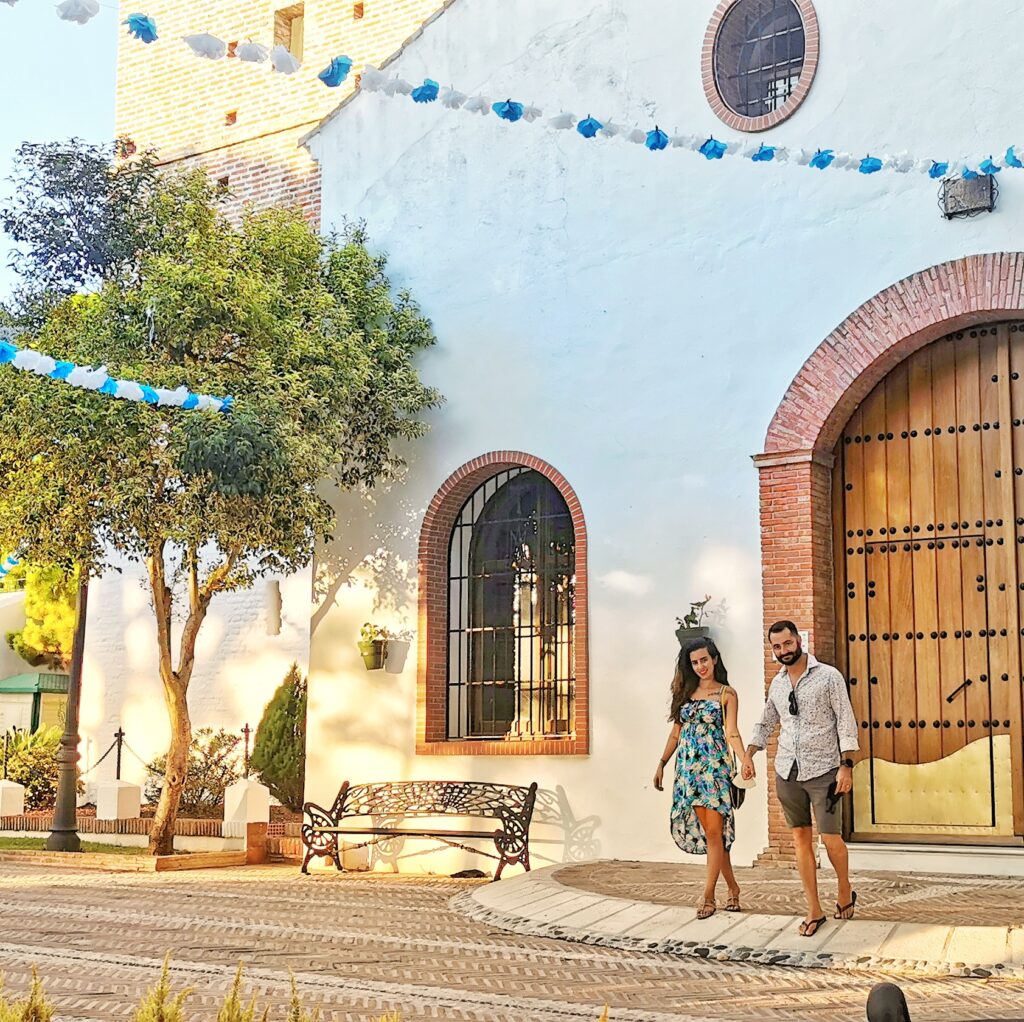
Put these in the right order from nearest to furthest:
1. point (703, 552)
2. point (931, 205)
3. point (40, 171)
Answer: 1. point (931, 205)
2. point (703, 552)
3. point (40, 171)

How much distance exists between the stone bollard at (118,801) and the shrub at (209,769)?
0.44 m

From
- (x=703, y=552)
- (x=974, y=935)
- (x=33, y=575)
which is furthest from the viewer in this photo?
(x=33, y=575)

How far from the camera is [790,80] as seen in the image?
11523mm

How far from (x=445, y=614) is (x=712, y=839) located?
5319 millimetres

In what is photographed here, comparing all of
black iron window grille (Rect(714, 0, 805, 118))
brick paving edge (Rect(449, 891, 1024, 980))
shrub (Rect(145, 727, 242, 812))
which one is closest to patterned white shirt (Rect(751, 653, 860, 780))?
brick paving edge (Rect(449, 891, 1024, 980))

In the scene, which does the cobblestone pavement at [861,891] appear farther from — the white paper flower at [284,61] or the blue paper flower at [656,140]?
the white paper flower at [284,61]

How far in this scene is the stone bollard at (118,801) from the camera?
47.0 feet

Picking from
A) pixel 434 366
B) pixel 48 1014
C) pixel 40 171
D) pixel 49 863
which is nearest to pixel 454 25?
pixel 434 366

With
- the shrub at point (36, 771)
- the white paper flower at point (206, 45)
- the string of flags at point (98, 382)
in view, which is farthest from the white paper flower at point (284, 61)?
the shrub at point (36, 771)

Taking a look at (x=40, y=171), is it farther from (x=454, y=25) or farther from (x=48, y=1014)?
(x=48, y=1014)

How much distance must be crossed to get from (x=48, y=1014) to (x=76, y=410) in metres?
8.32

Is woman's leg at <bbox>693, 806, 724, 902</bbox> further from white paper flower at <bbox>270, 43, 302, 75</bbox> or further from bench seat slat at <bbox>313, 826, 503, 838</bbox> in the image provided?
white paper flower at <bbox>270, 43, 302, 75</bbox>

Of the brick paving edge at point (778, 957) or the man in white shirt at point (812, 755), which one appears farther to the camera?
the man in white shirt at point (812, 755)

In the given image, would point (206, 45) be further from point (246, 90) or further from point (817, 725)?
point (246, 90)
